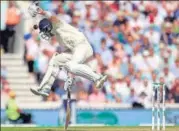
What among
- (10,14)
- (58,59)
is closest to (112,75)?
(10,14)

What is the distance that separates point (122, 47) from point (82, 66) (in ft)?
34.1

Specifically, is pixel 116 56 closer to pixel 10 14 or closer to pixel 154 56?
pixel 154 56

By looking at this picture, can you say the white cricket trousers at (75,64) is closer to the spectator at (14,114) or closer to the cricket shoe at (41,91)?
the cricket shoe at (41,91)

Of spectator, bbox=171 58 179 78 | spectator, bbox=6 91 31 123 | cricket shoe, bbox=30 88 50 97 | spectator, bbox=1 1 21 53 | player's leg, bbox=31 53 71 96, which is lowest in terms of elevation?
spectator, bbox=6 91 31 123

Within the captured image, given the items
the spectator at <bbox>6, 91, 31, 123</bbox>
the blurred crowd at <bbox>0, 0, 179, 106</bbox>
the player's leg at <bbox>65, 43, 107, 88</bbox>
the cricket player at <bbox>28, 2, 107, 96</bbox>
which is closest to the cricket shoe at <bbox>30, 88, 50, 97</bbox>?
the cricket player at <bbox>28, 2, 107, 96</bbox>

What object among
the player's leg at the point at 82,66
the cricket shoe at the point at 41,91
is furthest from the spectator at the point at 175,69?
the cricket shoe at the point at 41,91

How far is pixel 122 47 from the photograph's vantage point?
83.1 ft

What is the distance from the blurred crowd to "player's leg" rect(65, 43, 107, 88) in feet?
25.6

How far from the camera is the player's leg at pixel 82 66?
14961mm

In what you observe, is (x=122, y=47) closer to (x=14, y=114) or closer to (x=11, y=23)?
(x=11, y=23)

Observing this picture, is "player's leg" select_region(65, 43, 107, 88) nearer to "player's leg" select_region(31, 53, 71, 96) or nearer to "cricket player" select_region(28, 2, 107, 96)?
"cricket player" select_region(28, 2, 107, 96)

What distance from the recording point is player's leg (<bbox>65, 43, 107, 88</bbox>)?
1496 cm

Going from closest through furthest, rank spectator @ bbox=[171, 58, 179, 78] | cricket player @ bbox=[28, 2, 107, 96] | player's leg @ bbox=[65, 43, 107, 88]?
player's leg @ bbox=[65, 43, 107, 88]
cricket player @ bbox=[28, 2, 107, 96]
spectator @ bbox=[171, 58, 179, 78]

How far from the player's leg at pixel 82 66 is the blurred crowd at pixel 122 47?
7.81 metres
